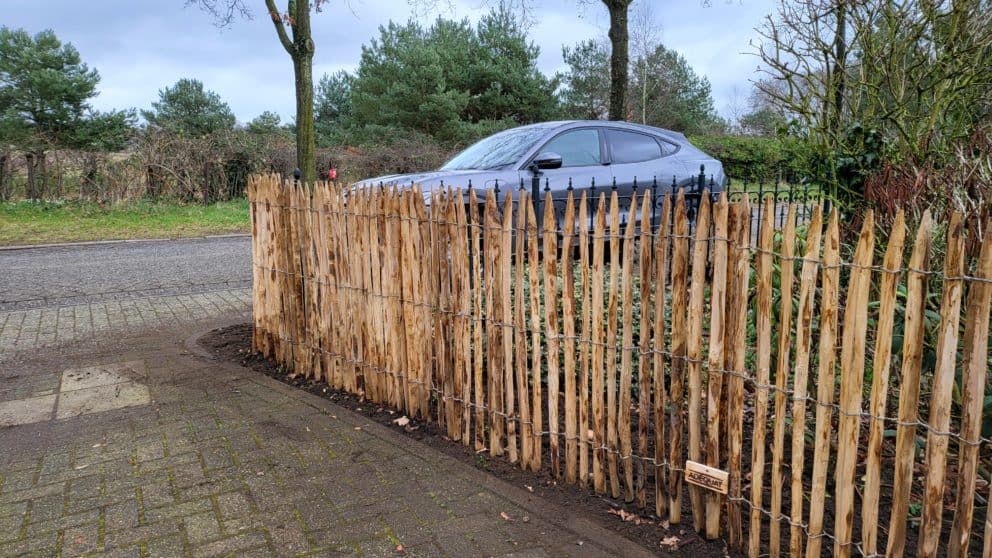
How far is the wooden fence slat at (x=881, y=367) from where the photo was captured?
2.24 meters

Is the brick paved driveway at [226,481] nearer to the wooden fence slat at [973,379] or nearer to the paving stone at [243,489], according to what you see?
the paving stone at [243,489]

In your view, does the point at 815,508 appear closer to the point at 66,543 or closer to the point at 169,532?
the point at 169,532

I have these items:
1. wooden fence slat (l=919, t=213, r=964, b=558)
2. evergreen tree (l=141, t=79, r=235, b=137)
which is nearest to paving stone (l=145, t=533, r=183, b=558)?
wooden fence slat (l=919, t=213, r=964, b=558)

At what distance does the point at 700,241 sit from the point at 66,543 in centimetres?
291

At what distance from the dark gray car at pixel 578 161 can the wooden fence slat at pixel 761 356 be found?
3.95 meters

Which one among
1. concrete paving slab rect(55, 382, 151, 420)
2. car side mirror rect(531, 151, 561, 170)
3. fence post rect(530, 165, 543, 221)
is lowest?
concrete paving slab rect(55, 382, 151, 420)

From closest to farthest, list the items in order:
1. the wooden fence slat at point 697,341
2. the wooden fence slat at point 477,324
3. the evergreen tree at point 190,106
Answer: the wooden fence slat at point 697,341 → the wooden fence slat at point 477,324 → the evergreen tree at point 190,106

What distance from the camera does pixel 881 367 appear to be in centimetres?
233

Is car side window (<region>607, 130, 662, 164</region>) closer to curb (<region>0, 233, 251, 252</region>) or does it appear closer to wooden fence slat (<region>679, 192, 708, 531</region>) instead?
wooden fence slat (<region>679, 192, 708, 531</region>)

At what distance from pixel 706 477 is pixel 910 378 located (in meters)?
0.92

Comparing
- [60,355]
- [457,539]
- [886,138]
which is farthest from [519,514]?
[60,355]

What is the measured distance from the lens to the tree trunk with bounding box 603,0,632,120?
36.9 feet

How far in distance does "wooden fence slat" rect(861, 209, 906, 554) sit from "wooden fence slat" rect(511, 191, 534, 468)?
5.15 feet

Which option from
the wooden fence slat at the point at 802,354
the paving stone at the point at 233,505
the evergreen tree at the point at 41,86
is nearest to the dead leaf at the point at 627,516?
the wooden fence slat at the point at 802,354
